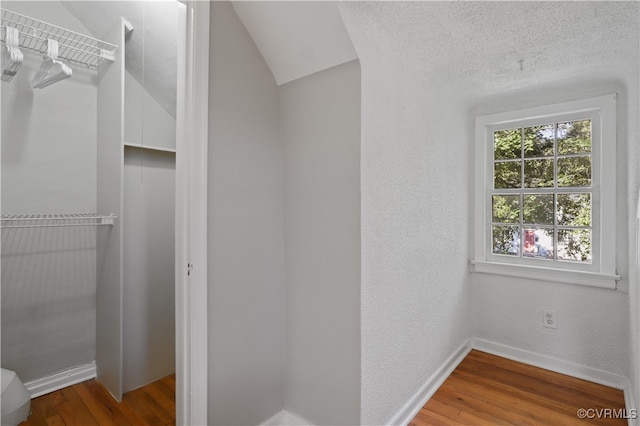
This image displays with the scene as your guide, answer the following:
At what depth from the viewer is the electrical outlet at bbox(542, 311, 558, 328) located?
2529 millimetres

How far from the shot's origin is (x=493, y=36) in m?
1.78

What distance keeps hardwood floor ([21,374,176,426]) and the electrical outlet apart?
2.66 metres

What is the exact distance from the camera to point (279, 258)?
177 centimetres

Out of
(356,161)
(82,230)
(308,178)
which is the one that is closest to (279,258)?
(308,178)

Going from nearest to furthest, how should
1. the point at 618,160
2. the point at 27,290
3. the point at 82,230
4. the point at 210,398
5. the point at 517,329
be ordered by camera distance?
the point at 210,398
the point at 27,290
the point at 82,230
the point at 618,160
the point at 517,329

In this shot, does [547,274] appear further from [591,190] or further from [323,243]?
[323,243]

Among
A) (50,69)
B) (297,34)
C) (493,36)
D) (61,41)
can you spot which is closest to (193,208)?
(297,34)

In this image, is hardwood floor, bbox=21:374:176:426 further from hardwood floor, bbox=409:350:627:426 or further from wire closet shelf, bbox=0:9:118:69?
wire closet shelf, bbox=0:9:118:69

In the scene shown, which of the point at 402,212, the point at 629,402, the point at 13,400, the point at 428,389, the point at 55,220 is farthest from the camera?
the point at 428,389

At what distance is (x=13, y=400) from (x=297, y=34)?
2.11 m

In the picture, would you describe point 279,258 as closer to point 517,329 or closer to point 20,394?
point 20,394

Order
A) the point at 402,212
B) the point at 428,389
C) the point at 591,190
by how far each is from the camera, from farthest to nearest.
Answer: the point at 591,190
the point at 428,389
the point at 402,212

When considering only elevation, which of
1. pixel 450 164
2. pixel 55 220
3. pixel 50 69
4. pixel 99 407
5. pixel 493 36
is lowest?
pixel 99 407

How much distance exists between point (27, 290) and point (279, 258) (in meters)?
1.32
